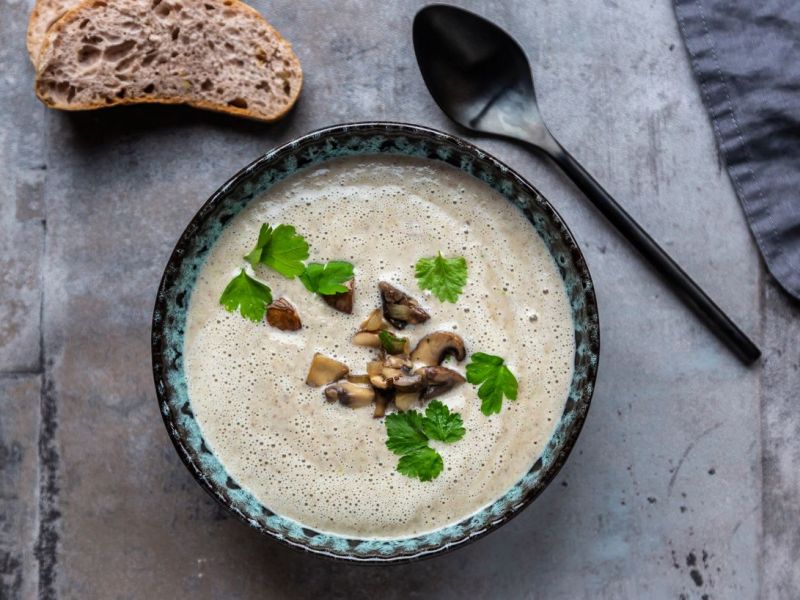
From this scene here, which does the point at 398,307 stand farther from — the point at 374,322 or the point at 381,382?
the point at 381,382

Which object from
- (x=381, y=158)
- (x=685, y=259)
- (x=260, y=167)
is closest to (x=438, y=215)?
(x=381, y=158)

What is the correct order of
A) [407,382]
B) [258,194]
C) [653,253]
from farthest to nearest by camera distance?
[653,253] → [258,194] → [407,382]

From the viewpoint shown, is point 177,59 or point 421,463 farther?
point 177,59

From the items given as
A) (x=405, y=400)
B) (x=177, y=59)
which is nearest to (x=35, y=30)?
(x=177, y=59)

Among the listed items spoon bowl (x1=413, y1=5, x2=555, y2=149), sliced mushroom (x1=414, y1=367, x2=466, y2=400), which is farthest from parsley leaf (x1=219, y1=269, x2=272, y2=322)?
spoon bowl (x1=413, y1=5, x2=555, y2=149)

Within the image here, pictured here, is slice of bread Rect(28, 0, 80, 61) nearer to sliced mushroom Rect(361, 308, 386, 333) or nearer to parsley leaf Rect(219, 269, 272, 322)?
parsley leaf Rect(219, 269, 272, 322)

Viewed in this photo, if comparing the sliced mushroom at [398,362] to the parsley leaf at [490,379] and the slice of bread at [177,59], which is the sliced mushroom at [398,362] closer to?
the parsley leaf at [490,379]
